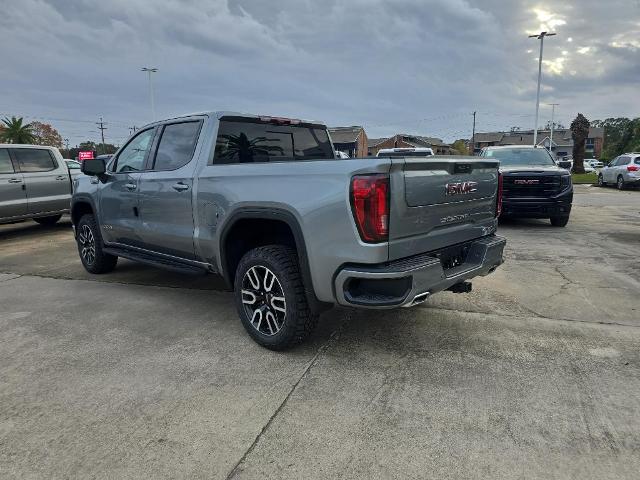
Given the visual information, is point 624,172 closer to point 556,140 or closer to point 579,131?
point 579,131

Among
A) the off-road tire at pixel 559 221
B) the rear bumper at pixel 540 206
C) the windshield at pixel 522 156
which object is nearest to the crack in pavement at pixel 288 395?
the rear bumper at pixel 540 206

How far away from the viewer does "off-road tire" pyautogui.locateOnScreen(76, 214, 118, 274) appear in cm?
577

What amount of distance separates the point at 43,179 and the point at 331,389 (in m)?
8.84

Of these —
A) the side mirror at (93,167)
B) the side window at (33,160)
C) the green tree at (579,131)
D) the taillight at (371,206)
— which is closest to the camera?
the taillight at (371,206)

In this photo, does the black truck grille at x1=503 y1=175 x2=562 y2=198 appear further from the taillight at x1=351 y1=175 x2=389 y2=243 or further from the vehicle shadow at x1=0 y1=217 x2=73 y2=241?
A: the vehicle shadow at x1=0 y1=217 x2=73 y2=241

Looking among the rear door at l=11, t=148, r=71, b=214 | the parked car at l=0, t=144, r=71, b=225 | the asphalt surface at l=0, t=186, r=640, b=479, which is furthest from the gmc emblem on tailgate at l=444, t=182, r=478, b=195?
the rear door at l=11, t=148, r=71, b=214

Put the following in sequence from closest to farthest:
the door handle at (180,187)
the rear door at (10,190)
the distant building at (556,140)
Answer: the door handle at (180,187) < the rear door at (10,190) < the distant building at (556,140)

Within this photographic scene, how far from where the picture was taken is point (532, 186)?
9047 millimetres

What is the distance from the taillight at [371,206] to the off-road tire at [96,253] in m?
4.09

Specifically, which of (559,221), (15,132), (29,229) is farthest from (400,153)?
(15,132)

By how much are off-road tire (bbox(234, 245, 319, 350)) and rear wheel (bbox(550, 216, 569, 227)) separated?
25.2ft

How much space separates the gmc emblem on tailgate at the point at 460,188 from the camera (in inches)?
128

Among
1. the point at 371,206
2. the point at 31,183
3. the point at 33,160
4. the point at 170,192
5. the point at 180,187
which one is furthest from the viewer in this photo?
the point at 33,160

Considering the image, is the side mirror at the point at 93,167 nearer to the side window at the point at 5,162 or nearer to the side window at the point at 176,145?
the side window at the point at 176,145
